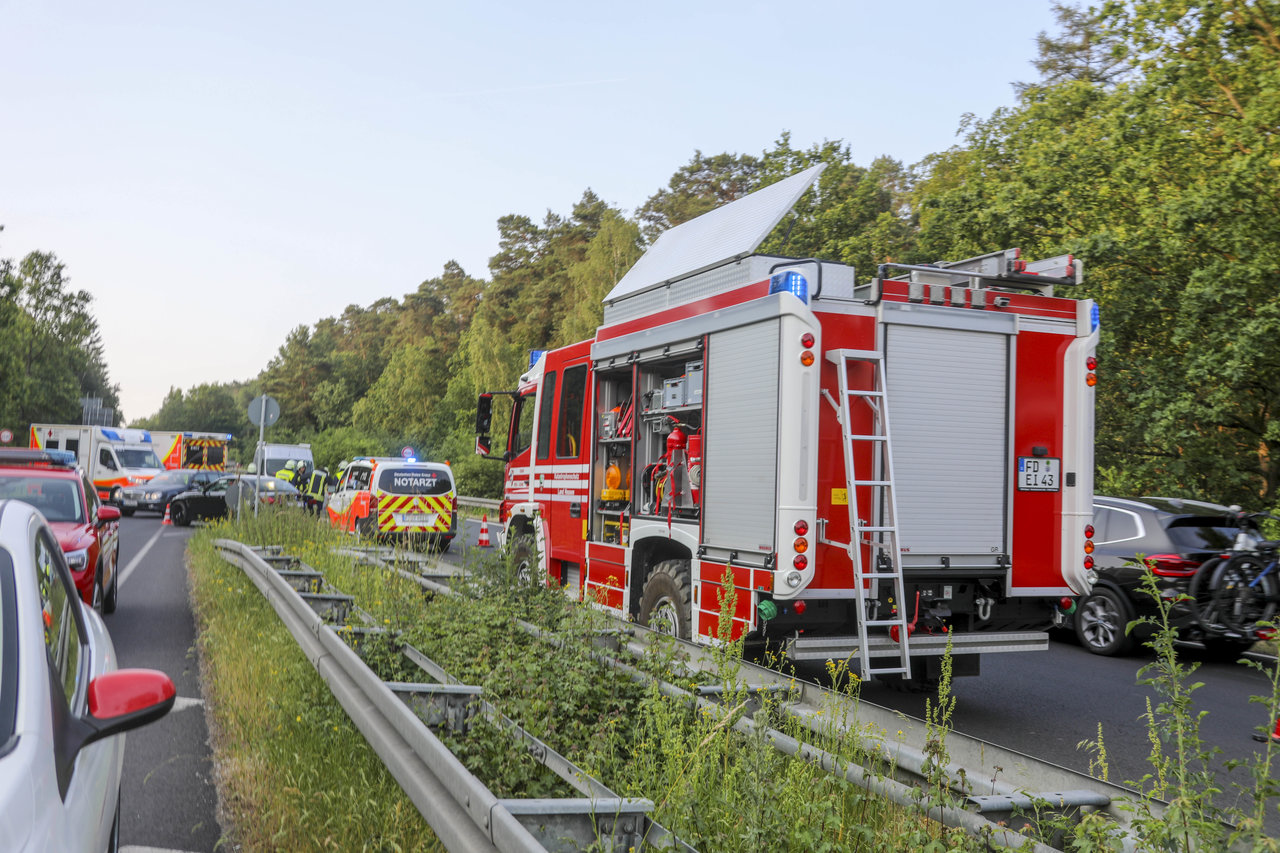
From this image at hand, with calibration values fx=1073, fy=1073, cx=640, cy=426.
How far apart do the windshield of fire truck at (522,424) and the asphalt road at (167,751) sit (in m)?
3.87

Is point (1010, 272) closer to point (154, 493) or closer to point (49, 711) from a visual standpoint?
point (49, 711)

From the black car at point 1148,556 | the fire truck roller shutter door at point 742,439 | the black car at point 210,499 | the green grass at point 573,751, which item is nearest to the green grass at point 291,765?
the green grass at point 573,751

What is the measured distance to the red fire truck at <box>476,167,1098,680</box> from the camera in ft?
23.3

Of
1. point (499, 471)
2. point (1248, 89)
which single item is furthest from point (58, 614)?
point (499, 471)

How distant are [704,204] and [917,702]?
36.7m

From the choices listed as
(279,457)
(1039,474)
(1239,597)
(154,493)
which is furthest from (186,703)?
(279,457)

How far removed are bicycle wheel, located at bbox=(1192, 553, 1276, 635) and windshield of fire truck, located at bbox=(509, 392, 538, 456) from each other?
700 cm

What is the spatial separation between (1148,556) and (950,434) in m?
4.36

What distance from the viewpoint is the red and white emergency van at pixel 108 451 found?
3859 cm

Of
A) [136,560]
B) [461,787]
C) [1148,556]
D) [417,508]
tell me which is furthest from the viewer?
[417,508]

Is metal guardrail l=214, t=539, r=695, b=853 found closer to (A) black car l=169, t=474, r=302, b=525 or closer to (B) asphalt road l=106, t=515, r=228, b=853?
(B) asphalt road l=106, t=515, r=228, b=853

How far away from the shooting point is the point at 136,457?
134 feet

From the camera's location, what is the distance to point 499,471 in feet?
143

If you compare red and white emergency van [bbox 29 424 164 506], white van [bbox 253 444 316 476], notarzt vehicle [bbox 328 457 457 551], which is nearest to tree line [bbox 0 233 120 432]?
red and white emergency van [bbox 29 424 164 506]
